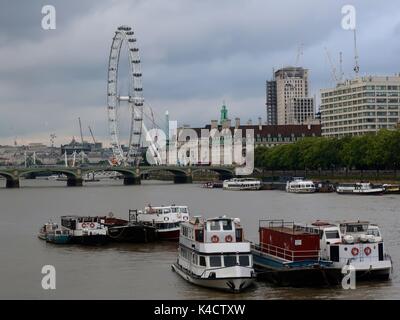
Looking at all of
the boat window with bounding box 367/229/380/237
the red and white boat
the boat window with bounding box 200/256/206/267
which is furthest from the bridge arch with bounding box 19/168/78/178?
the boat window with bounding box 200/256/206/267

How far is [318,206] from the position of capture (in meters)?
57.1

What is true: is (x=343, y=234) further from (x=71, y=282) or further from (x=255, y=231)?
(x=255, y=231)

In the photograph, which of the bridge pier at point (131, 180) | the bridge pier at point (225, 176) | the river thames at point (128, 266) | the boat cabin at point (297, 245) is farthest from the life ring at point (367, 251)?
the bridge pier at point (225, 176)

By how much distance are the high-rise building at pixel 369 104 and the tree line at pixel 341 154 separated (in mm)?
23032

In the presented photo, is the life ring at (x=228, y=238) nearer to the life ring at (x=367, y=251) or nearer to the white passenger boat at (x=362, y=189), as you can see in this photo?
the life ring at (x=367, y=251)

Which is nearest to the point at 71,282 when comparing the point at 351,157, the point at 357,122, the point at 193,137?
the point at 351,157

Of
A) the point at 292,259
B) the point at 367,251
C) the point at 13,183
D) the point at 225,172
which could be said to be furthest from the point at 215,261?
the point at 225,172

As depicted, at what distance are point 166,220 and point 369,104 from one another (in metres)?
111

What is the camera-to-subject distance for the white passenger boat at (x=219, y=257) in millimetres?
23219

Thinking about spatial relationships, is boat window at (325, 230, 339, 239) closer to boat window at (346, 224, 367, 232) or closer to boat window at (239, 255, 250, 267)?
boat window at (346, 224, 367, 232)

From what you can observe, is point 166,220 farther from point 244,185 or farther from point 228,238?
point 244,185

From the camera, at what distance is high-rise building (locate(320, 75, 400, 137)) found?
144250mm

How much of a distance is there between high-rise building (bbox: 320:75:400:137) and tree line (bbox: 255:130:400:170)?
907 inches

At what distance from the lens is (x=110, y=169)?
11075 cm
